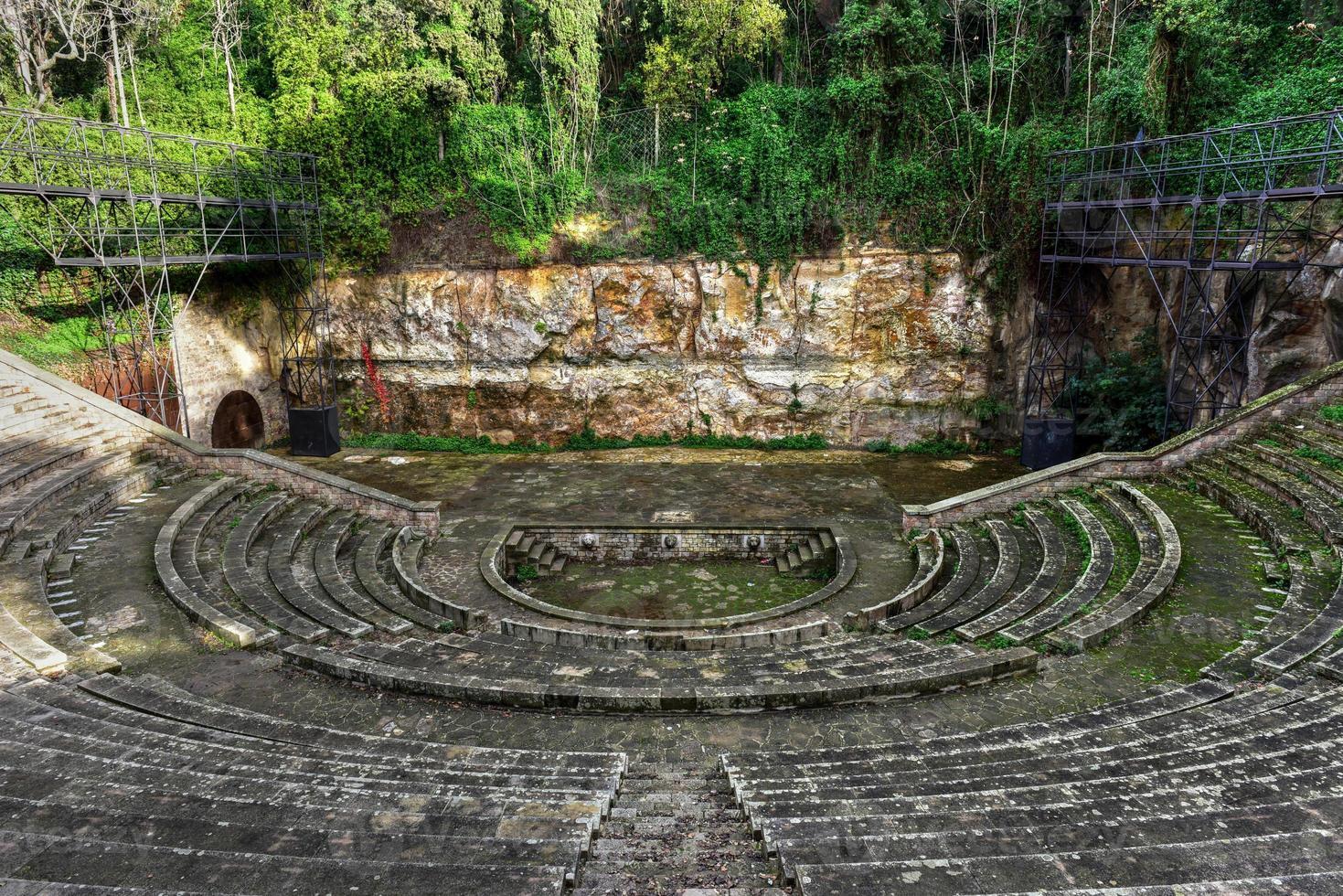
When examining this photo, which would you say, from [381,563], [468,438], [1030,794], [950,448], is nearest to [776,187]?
[950,448]

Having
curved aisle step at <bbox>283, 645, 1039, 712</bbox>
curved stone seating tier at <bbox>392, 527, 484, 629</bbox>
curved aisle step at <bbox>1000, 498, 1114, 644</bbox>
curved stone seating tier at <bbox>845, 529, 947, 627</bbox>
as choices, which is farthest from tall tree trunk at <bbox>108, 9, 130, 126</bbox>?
curved aisle step at <bbox>1000, 498, 1114, 644</bbox>

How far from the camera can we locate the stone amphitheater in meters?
5.09

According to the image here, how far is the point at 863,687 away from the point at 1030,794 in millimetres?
2974

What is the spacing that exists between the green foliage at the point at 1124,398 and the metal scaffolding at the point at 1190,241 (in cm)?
41

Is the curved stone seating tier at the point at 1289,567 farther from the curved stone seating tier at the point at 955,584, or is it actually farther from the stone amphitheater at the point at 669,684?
the curved stone seating tier at the point at 955,584

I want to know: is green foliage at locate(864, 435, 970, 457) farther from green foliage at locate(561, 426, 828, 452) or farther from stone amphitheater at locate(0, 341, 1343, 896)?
stone amphitheater at locate(0, 341, 1343, 896)

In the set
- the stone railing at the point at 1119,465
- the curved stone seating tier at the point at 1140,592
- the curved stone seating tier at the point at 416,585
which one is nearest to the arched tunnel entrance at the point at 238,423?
the curved stone seating tier at the point at 416,585

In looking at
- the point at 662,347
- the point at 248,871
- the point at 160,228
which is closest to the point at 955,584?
the point at 248,871

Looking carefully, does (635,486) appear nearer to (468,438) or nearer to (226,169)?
(468,438)

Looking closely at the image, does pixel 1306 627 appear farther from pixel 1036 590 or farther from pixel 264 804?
pixel 264 804

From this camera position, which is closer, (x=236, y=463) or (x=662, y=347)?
(x=236, y=463)

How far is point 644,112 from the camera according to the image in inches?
886

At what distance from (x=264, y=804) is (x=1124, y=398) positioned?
58.6 feet

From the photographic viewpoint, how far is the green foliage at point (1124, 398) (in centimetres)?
1711
